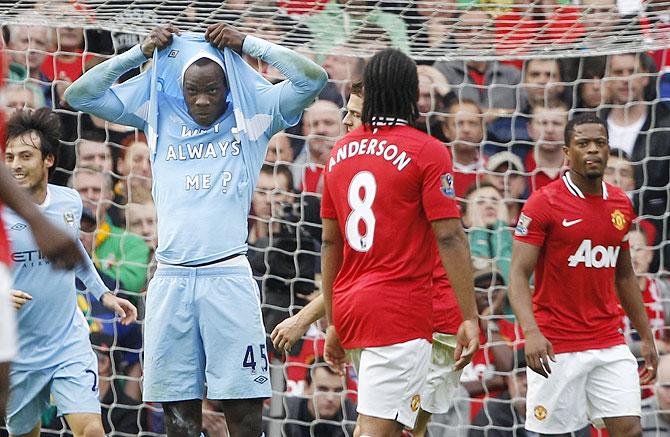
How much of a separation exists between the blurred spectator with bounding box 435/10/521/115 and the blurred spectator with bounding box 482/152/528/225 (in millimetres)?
293

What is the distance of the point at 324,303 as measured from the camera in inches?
195

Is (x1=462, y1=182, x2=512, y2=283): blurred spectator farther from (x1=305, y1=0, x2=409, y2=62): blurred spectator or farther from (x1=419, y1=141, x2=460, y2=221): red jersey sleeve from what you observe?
(x1=419, y1=141, x2=460, y2=221): red jersey sleeve

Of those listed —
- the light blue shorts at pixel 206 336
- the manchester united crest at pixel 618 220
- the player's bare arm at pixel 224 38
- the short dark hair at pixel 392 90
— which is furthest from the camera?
the manchester united crest at pixel 618 220

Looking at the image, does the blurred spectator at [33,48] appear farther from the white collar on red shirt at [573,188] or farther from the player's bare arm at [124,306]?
the white collar on red shirt at [573,188]

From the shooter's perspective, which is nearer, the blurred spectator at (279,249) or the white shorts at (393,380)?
the white shorts at (393,380)

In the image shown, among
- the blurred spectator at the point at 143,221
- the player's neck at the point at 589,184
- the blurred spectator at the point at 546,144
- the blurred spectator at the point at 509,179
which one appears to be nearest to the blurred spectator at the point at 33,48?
the blurred spectator at the point at 143,221

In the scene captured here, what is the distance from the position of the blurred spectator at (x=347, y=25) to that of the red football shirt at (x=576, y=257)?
1.62 meters

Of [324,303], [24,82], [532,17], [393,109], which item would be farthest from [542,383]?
[24,82]

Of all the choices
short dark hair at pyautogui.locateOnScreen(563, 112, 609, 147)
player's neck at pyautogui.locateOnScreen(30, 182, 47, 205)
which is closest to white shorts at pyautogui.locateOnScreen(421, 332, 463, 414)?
short dark hair at pyautogui.locateOnScreen(563, 112, 609, 147)

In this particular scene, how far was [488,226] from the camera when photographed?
7.14 meters

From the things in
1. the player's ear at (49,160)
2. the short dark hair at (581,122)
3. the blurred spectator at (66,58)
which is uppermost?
the blurred spectator at (66,58)

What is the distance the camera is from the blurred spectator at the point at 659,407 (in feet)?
22.2

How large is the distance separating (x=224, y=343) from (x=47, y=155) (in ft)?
4.89

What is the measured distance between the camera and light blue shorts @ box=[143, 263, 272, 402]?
5078 millimetres
